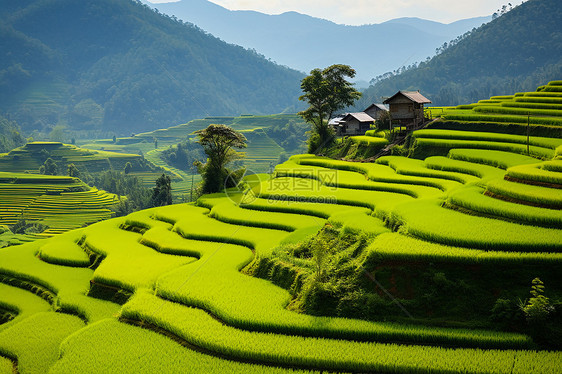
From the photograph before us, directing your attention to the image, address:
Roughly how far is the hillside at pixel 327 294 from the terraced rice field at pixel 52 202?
130 feet

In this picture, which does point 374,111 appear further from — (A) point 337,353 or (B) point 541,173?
(A) point 337,353

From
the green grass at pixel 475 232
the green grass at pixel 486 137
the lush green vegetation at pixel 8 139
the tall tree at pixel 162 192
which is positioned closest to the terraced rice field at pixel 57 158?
the lush green vegetation at pixel 8 139

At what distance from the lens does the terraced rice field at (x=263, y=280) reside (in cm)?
941

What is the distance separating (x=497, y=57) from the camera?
164m

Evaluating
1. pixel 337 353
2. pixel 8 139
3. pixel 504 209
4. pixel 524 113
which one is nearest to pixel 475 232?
pixel 504 209

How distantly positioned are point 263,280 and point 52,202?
58.9 metres

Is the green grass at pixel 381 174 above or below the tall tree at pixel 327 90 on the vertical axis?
below

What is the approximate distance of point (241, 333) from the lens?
1055cm

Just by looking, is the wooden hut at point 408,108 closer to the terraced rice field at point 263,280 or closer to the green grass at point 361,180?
the green grass at point 361,180

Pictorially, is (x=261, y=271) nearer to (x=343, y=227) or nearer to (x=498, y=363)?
(x=343, y=227)

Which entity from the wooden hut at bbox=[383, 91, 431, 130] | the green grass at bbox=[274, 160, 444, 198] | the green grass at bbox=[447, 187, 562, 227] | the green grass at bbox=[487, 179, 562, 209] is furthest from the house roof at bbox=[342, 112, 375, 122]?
the green grass at bbox=[447, 187, 562, 227]

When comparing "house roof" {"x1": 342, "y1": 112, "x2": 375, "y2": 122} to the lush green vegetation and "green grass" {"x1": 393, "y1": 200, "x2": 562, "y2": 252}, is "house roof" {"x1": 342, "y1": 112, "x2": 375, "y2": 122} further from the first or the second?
the lush green vegetation

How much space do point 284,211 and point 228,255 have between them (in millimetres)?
5572

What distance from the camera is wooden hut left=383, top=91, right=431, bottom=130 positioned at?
33.0m
